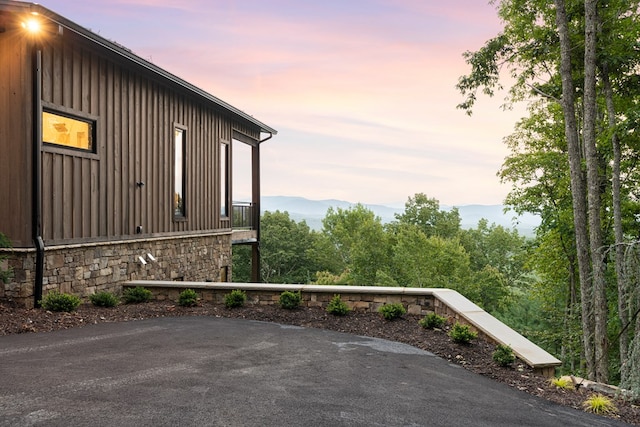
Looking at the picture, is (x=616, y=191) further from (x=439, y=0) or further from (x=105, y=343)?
(x=105, y=343)

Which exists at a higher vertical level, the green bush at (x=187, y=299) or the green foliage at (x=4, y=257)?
the green foliage at (x=4, y=257)

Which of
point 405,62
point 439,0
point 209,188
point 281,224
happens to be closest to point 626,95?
point 439,0

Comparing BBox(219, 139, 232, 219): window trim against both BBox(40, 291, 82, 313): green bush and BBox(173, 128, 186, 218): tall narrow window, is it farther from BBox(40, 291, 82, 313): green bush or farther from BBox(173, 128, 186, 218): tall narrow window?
BBox(40, 291, 82, 313): green bush

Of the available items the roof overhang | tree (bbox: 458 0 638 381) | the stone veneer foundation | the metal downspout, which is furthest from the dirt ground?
tree (bbox: 458 0 638 381)

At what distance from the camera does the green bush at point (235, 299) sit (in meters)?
7.69

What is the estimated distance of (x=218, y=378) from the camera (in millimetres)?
4195

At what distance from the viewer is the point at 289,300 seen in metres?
7.53

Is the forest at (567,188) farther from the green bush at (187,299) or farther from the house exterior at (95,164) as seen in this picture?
the house exterior at (95,164)

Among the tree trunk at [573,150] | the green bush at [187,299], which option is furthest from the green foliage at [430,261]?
the green bush at [187,299]

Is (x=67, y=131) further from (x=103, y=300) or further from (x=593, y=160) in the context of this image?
(x=593, y=160)

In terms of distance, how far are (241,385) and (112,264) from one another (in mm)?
Result: 5633

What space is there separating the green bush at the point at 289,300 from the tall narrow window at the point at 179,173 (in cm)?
460

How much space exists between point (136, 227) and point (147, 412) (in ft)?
21.6

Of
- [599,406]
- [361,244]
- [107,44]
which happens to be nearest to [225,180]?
[107,44]
